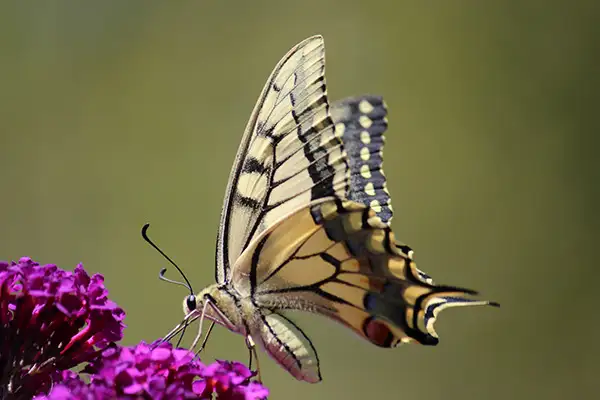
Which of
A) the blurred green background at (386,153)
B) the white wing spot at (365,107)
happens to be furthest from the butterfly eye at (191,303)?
the blurred green background at (386,153)

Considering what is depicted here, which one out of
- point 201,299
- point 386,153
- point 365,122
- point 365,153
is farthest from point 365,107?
point 386,153

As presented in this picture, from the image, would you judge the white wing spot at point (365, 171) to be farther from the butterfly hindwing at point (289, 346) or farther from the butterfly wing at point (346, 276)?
the butterfly hindwing at point (289, 346)

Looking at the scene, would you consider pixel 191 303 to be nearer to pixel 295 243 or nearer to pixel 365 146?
pixel 295 243

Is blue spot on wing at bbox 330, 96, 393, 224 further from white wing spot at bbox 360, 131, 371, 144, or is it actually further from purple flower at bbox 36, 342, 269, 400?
purple flower at bbox 36, 342, 269, 400

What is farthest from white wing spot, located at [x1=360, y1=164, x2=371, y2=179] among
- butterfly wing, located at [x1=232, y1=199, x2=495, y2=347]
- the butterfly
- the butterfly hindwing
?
the butterfly hindwing

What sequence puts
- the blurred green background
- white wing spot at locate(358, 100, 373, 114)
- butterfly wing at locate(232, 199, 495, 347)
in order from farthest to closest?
the blurred green background < white wing spot at locate(358, 100, 373, 114) < butterfly wing at locate(232, 199, 495, 347)

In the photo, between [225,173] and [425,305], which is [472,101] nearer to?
[225,173]

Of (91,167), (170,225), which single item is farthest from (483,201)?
(91,167)
